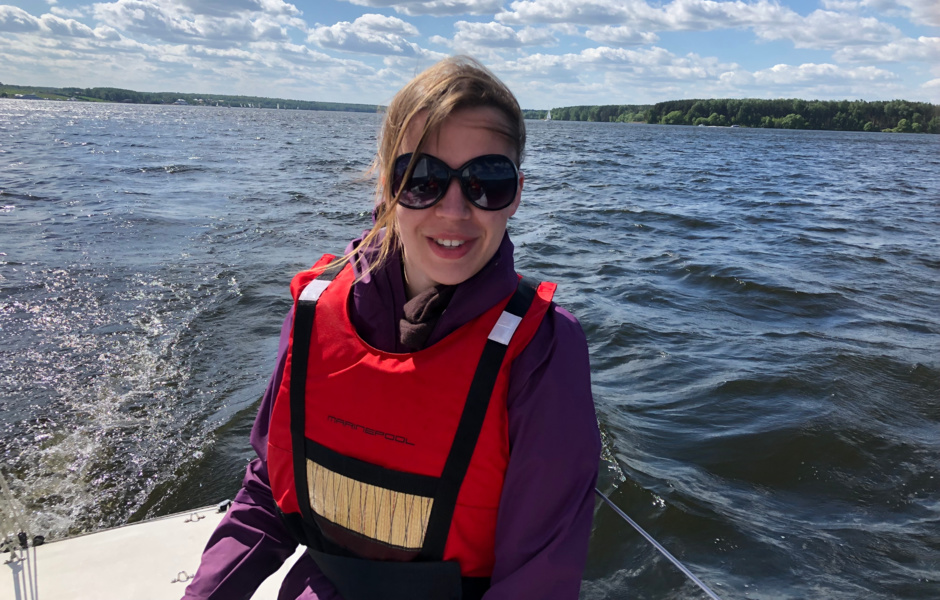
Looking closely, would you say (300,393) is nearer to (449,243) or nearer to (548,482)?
(449,243)

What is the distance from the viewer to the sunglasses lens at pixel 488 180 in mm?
1739

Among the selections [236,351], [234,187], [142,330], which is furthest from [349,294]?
[234,187]

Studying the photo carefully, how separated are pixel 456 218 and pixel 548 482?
760 millimetres

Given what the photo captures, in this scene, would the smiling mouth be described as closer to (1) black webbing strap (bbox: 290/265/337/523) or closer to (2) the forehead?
(2) the forehead

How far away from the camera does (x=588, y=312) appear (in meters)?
8.01

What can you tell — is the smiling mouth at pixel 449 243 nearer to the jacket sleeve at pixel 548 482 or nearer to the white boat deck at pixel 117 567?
the jacket sleeve at pixel 548 482

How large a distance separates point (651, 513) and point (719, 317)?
4.51 meters

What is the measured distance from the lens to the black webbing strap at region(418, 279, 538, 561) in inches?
66.1

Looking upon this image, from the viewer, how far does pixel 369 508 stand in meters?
1.80

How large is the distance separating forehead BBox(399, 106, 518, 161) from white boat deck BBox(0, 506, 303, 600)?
1.94 m

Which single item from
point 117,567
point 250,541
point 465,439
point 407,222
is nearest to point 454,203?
point 407,222

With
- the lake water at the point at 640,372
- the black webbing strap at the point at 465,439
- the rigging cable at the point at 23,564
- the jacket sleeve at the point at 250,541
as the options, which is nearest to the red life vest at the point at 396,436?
the black webbing strap at the point at 465,439

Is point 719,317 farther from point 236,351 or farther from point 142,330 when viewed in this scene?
point 142,330

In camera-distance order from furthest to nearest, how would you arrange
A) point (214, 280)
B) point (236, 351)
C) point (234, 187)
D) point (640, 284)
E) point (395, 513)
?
1. point (234, 187)
2. point (640, 284)
3. point (214, 280)
4. point (236, 351)
5. point (395, 513)
